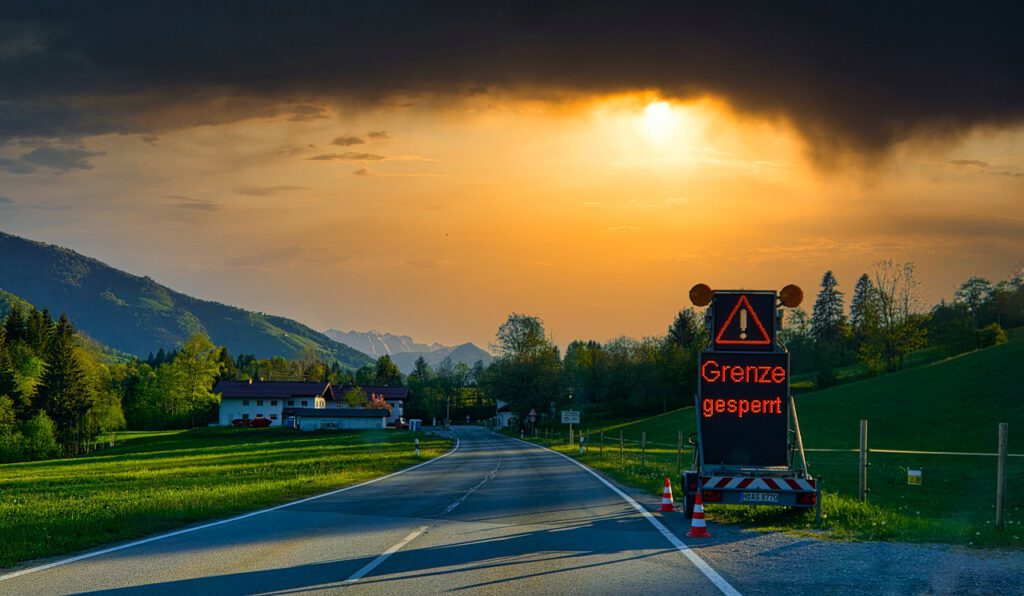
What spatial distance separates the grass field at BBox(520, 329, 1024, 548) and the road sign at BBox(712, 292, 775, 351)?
311cm

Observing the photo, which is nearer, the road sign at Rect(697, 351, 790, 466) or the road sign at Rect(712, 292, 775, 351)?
the road sign at Rect(697, 351, 790, 466)

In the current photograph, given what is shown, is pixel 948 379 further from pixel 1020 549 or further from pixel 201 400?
pixel 201 400

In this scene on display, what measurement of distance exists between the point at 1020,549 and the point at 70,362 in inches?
3388

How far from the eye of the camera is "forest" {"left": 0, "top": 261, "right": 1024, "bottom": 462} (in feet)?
263

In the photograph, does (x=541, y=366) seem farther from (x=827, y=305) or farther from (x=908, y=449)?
(x=827, y=305)

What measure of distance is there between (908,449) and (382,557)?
49.7 meters

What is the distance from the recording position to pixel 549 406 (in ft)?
323

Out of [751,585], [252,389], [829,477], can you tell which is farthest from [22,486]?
[252,389]

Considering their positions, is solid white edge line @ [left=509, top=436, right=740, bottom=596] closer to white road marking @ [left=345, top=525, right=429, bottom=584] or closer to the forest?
white road marking @ [left=345, top=525, right=429, bottom=584]

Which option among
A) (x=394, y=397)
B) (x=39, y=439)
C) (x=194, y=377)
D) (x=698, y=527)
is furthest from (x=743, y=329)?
(x=394, y=397)

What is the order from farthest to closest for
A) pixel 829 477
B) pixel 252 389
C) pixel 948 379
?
pixel 252 389, pixel 948 379, pixel 829 477

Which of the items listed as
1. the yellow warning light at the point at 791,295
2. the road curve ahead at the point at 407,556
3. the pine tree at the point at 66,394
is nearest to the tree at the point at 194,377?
the pine tree at the point at 66,394

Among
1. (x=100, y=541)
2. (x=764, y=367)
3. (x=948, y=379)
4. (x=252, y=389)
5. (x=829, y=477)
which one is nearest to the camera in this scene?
(x=100, y=541)

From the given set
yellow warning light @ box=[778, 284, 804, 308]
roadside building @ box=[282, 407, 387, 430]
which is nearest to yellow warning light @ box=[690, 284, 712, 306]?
yellow warning light @ box=[778, 284, 804, 308]
